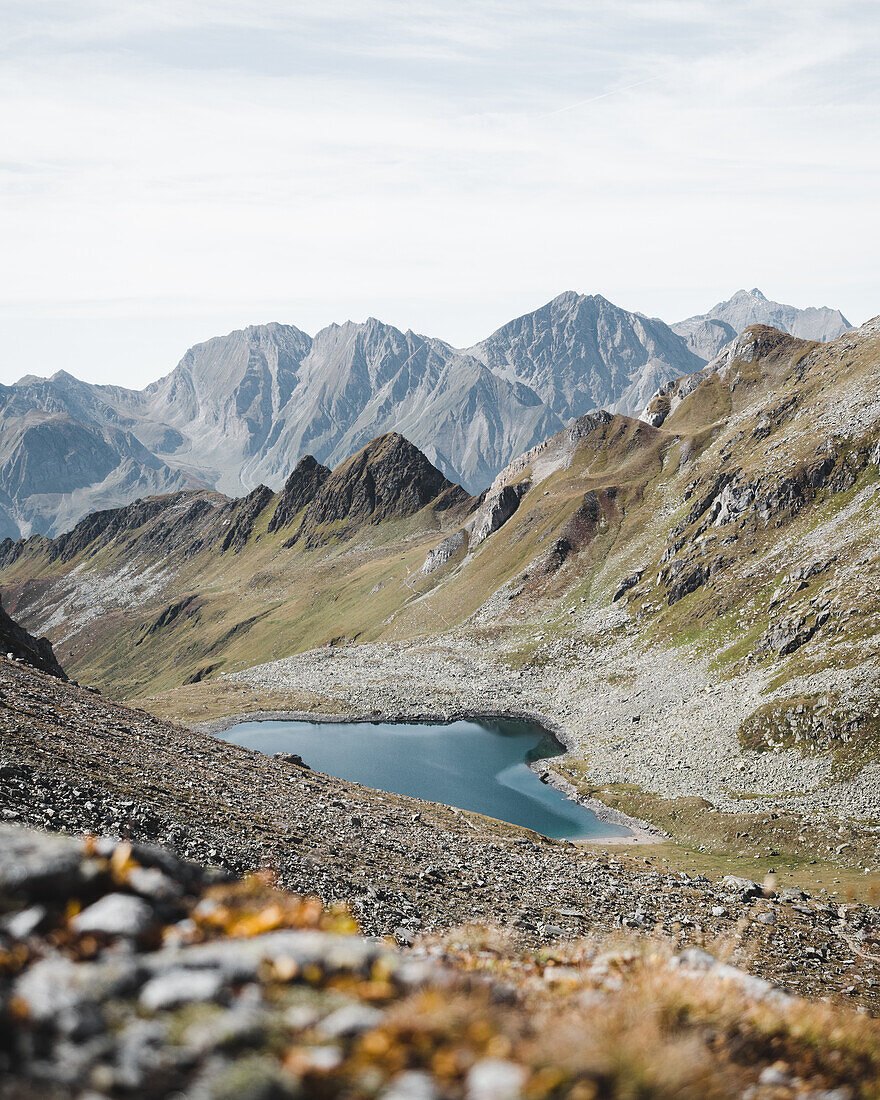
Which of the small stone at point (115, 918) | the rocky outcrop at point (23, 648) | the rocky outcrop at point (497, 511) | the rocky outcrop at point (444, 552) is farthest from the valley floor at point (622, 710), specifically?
the small stone at point (115, 918)

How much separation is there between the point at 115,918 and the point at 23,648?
6324cm

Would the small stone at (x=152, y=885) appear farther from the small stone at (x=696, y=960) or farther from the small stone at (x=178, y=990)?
the small stone at (x=696, y=960)

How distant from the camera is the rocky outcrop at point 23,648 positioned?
55.0 m

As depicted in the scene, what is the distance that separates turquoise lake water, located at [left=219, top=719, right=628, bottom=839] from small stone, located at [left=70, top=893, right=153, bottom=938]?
216 ft

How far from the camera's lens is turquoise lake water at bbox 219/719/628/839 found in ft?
245

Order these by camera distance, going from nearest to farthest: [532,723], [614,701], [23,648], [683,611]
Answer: [23,648]
[614,701]
[532,723]
[683,611]

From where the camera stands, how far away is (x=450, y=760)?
9250 cm

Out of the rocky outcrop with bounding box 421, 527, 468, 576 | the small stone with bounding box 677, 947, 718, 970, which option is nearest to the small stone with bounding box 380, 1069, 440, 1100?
the small stone with bounding box 677, 947, 718, 970

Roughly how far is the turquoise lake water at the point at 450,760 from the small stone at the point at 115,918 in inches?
2591

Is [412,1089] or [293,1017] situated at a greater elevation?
[293,1017]

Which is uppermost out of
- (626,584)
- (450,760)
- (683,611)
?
(626,584)

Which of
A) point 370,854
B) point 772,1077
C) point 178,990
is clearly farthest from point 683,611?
point 178,990

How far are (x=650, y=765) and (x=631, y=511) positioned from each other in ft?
255

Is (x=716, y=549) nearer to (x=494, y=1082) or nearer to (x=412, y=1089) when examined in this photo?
(x=494, y=1082)
